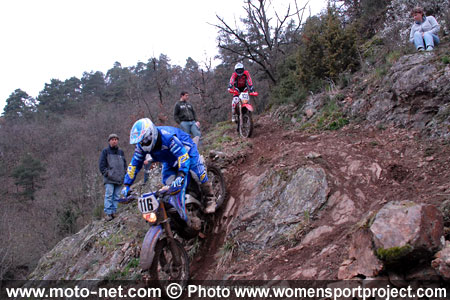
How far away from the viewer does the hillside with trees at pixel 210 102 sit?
9.02m

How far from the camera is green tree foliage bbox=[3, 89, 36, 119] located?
57.9 meters

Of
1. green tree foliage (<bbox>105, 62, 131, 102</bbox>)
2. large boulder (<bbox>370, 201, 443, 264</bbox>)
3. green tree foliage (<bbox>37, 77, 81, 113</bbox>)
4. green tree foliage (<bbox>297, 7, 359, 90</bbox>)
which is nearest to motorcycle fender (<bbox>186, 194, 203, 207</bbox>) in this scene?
large boulder (<bbox>370, 201, 443, 264</bbox>)

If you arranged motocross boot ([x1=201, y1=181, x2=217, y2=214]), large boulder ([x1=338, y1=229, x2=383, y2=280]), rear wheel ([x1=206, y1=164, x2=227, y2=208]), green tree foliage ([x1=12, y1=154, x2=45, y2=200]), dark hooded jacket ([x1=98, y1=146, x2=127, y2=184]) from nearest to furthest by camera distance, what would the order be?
1. large boulder ([x1=338, y1=229, x2=383, y2=280])
2. motocross boot ([x1=201, y1=181, x2=217, y2=214])
3. rear wheel ([x1=206, y1=164, x2=227, y2=208])
4. dark hooded jacket ([x1=98, y1=146, x2=127, y2=184])
5. green tree foliage ([x1=12, y1=154, x2=45, y2=200])

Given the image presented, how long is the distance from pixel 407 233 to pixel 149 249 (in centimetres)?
278

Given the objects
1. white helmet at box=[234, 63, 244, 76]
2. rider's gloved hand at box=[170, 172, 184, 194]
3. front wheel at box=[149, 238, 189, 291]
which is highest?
white helmet at box=[234, 63, 244, 76]

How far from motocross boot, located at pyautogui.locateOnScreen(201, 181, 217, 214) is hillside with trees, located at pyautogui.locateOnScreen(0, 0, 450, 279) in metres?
4.20

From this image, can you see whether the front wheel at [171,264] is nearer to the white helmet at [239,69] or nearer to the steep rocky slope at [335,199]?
the steep rocky slope at [335,199]

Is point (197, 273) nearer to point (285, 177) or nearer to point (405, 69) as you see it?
Result: point (285, 177)

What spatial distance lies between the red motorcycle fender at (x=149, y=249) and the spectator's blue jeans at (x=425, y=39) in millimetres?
7454

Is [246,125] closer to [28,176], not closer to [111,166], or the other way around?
[111,166]

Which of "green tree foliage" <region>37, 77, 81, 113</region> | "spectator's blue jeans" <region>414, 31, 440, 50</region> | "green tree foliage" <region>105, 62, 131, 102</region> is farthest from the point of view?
"green tree foliage" <region>37, 77, 81, 113</region>

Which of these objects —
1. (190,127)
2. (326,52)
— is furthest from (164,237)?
(326,52)

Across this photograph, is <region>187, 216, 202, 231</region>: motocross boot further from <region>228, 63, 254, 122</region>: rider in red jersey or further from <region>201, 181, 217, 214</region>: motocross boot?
<region>228, 63, 254, 122</region>: rider in red jersey

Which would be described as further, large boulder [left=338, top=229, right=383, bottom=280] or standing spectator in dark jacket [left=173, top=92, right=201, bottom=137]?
standing spectator in dark jacket [left=173, top=92, right=201, bottom=137]
